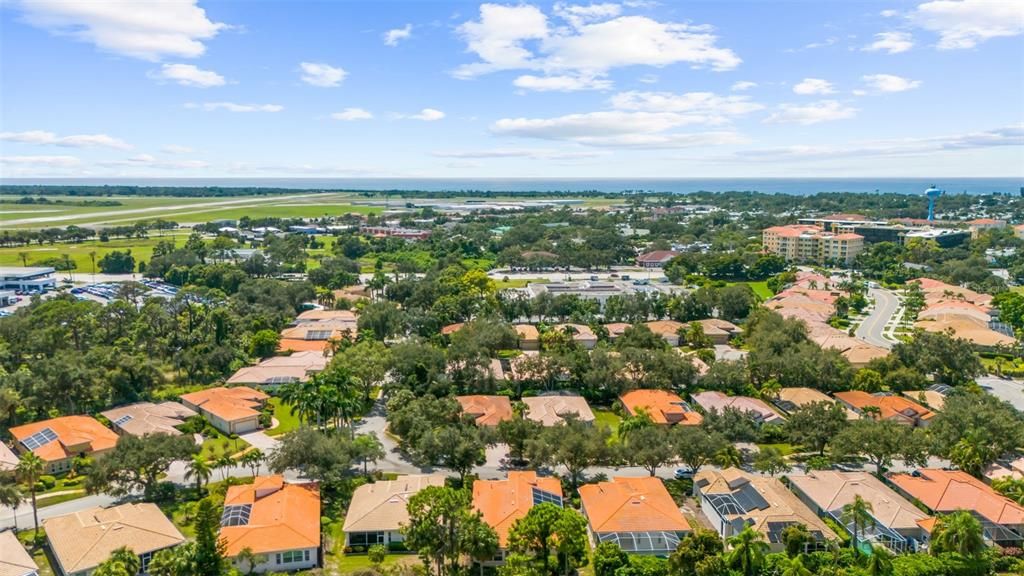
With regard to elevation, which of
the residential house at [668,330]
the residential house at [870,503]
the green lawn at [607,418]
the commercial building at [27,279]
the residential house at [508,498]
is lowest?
the green lawn at [607,418]

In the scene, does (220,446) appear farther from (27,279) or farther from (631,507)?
(27,279)

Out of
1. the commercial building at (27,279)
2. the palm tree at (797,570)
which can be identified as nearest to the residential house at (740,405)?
the palm tree at (797,570)

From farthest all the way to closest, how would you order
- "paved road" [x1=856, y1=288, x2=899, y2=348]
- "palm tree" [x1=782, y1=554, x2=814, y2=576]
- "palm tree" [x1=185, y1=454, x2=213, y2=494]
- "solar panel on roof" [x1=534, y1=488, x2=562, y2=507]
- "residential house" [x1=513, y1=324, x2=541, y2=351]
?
"paved road" [x1=856, y1=288, x2=899, y2=348], "residential house" [x1=513, y1=324, x2=541, y2=351], "palm tree" [x1=185, y1=454, x2=213, y2=494], "solar panel on roof" [x1=534, y1=488, x2=562, y2=507], "palm tree" [x1=782, y1=554, x2=814, y2=576]

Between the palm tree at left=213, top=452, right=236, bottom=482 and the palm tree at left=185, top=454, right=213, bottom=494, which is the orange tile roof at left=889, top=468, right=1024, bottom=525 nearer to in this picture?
the palm tree at left=213, top=452, right=236, bottom=482

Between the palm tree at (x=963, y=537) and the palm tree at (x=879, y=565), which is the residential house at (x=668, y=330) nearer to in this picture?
the palm tree at (x=963, y=537)

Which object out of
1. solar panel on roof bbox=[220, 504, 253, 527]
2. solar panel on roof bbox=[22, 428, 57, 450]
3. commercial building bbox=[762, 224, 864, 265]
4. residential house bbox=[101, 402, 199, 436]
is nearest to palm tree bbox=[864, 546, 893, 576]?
solar panel on roof bbox=[220, 504, 253, 527]
